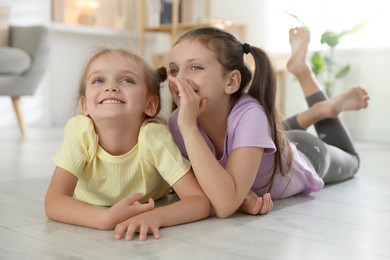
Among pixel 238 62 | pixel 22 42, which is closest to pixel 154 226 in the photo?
pixel 238 62

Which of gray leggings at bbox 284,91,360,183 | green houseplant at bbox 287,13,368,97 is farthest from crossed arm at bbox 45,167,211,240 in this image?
green houseplant at bbox 287,13,368,97

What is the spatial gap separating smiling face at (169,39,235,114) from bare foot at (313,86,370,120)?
2.29ft

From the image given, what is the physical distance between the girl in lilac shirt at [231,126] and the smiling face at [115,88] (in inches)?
3.2

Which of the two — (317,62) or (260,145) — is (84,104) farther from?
(317,62)

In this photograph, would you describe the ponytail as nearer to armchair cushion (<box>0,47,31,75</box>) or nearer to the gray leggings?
the gray leggings

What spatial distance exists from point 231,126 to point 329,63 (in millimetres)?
2581

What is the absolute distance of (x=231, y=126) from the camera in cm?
131

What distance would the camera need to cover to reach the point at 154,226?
1.05 metres

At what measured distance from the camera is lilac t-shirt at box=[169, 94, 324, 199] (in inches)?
49.6

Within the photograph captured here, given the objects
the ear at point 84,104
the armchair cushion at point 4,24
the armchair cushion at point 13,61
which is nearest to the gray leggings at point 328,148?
the ear at point 84,104

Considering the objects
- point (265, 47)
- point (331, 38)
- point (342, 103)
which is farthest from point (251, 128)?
point (265, 47)

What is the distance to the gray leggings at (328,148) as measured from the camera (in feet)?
5.54

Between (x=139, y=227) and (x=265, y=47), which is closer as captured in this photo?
(x=139, y=227)

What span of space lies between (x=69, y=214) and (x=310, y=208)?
595mm
